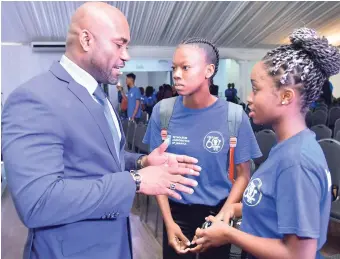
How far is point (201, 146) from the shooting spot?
1.64 meters

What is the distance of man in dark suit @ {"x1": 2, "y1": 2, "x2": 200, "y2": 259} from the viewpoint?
36.0 inches

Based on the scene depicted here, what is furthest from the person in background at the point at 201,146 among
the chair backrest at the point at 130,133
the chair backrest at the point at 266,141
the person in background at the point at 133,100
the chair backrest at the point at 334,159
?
the person in background at the point at 133,100

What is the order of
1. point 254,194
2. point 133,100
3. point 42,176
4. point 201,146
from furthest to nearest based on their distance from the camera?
point 133,100, point 201,146, point 254,194, point 42,176

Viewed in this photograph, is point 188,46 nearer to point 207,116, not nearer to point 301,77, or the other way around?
point 207,116

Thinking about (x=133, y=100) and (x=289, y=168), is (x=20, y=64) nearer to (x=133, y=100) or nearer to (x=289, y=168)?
(x=133, y=100)

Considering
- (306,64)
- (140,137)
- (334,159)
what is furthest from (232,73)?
(306,64)

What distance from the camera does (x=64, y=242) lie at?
1.05 m

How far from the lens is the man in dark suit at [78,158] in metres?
0.91

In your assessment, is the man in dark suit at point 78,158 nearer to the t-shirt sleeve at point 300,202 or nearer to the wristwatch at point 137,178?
the wristwatch at point 137,178

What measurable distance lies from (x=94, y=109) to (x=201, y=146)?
682 millimetres

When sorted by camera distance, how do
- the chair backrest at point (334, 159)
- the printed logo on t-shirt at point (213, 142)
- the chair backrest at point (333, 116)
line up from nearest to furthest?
the printed logo on t-shirt at point (213, 142), the chair backrest at point (334, 159), the chair backrest at point (333, 116)

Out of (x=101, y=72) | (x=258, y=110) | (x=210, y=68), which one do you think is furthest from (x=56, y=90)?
(x=210, y=68)

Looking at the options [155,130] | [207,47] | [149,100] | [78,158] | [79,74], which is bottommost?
[78,158]

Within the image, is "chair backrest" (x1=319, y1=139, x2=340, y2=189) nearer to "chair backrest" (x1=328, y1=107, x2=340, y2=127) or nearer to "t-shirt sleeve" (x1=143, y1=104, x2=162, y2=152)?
"t-shirt sleeve" (x1=143, y1=104, x2=162, y2=152)
